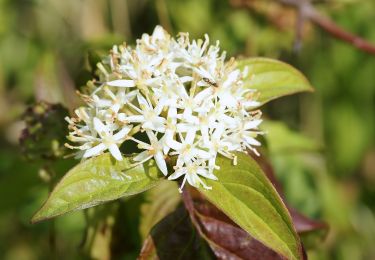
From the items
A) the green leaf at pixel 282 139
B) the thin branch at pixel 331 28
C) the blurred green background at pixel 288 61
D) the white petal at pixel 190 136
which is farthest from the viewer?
the blurred green background at pixel 288 61

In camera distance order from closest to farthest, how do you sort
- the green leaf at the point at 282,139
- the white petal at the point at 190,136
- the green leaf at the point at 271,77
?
the white petal at the point at 190,136
the green leaf at the point at 271,77
the green leaf at the point at 282,139

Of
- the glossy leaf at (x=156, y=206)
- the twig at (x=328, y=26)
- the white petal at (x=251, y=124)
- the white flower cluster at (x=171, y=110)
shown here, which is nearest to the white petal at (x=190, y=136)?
the white flower cluster at (x=171, y=110)

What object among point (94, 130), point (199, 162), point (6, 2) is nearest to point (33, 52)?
point (6, 2)

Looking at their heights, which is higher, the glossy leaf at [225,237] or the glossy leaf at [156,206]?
the glossy leaf at [225,237]

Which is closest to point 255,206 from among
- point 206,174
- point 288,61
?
point 206,174

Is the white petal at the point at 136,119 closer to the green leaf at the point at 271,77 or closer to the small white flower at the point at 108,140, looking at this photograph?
the small white flower at the point at 108,140

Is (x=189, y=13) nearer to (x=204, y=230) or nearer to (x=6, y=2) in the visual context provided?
(x=6, y=2)

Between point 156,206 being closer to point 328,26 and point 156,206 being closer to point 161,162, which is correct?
point 161,162

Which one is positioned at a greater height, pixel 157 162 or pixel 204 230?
pixel 157 162
